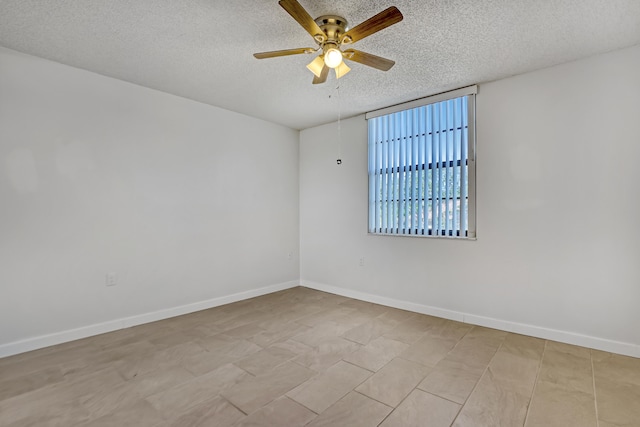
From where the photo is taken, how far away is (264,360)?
99.3 inches

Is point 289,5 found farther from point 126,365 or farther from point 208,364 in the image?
point 126,365

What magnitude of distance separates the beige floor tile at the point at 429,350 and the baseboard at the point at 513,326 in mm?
579

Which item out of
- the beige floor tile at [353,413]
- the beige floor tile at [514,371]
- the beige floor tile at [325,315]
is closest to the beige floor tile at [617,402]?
the beige floor tile at [514,371]

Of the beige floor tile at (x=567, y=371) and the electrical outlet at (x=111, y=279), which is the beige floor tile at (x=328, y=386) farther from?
the electrical outlet at (x=111, y=279)

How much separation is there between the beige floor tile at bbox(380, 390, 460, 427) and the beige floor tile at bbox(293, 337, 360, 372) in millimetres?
690

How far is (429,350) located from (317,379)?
1076 mm

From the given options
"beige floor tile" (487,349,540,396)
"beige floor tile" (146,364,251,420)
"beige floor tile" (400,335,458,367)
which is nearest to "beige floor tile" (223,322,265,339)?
"beige floor tile" (146,364,251,420)

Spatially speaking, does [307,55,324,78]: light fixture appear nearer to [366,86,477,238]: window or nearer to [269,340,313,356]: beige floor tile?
[366,86,477,238]: window

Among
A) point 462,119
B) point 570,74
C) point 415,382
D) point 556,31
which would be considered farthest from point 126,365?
point 570,74

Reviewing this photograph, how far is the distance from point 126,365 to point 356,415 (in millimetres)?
1834

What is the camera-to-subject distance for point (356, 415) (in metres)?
1.83

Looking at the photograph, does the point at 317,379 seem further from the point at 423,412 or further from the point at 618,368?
the point at 618,368

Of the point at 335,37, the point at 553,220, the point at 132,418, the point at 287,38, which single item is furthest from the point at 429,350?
the point at 287,38

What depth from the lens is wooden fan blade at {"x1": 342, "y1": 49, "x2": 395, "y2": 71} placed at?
2.20 metres
